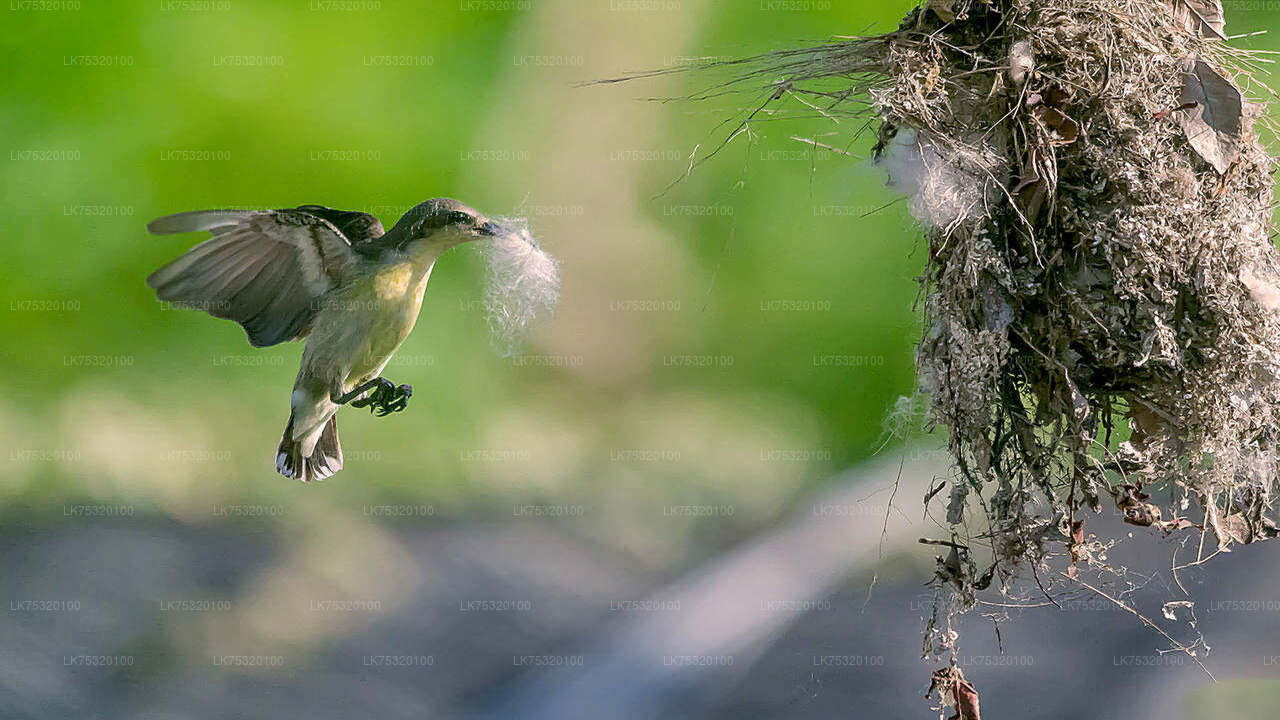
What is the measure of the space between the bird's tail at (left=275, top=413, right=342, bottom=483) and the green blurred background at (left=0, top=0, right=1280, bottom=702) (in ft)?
0.92

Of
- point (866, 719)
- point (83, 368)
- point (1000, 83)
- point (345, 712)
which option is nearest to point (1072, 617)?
point (866, 719)

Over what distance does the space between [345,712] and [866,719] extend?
975mm

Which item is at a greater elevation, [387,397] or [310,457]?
[387,397]

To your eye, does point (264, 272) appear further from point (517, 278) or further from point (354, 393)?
point (517, 278)

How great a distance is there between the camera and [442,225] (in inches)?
47.9

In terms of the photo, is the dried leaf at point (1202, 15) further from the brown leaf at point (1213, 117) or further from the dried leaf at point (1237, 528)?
the dried leaf at point (1237, 528)

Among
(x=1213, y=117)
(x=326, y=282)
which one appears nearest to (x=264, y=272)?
(x=326, y=282)

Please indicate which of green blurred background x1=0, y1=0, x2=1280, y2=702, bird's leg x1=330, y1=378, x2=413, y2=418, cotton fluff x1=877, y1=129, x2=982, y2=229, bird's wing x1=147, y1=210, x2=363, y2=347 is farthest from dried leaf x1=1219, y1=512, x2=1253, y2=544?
bird's wing x1=147, y1=210, x2=363, y2=347

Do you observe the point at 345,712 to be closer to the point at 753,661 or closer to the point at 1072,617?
the point at 753,661

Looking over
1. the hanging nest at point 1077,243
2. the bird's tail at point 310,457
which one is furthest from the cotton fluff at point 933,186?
the bird's tail at point 310,457

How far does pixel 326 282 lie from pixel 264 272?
0.26ft

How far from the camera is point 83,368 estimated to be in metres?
1.71

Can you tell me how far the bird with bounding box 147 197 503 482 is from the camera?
1226mm

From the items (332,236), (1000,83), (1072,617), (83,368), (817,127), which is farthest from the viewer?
(1072,617)
